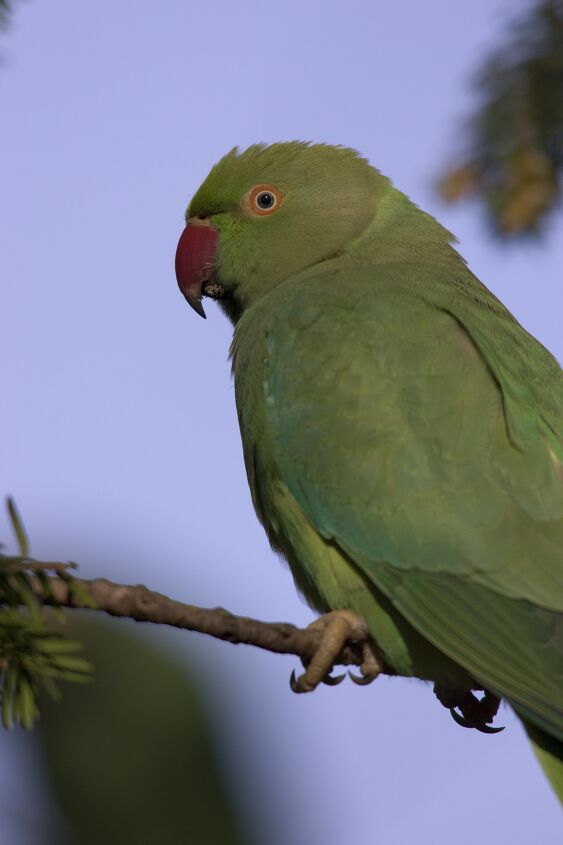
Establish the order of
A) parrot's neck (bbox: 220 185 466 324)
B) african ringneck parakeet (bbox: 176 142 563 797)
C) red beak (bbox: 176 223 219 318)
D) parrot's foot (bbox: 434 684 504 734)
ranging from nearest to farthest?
african ringneck parakeet (bbox: 176 142 563 797) < parrot's foot (bbox: 434 684 504 734) < parrot's neck (bbox: 220 185 466 324) < red beak (bbox: 176 223 219 318)

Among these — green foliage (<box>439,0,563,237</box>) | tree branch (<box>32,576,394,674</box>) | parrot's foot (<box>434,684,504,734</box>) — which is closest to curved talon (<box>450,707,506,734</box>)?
parrot's foot (<box>434,684,504,734</box>)

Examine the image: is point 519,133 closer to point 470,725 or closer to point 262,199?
point 262,199

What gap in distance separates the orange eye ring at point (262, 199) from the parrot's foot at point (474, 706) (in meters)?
1.97

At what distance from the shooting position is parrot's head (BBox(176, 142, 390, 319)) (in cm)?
406

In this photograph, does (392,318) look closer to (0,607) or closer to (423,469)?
(423,469)

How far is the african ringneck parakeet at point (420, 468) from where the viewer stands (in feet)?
9.30

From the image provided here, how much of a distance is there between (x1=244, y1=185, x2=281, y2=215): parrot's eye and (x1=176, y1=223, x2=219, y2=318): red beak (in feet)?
0.59

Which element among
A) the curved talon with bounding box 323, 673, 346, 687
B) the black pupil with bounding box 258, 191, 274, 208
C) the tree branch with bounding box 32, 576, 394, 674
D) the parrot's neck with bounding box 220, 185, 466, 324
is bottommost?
the curved talon with bounding box 323, 673, 346, 687

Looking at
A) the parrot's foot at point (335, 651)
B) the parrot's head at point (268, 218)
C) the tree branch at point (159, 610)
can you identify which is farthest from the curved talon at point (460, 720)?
the parrot's head at point (268, 218)

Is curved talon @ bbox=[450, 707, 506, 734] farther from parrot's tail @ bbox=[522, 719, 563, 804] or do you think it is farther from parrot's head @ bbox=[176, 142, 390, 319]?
parrot's head @ bbox=[176, 142, 390, 319]

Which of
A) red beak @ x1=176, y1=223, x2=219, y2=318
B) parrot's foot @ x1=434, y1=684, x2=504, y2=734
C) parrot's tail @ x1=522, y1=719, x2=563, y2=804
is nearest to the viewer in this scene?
parrot's tail @ x1=522, y1=719, x2=563, y2=804

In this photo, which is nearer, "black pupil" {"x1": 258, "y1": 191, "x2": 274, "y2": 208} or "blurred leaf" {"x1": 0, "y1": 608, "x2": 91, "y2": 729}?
"blurred leaf" {"x1": 0, "y1": 608, "x2": 91, "y2": 729}

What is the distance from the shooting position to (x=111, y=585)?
1838 millimetres

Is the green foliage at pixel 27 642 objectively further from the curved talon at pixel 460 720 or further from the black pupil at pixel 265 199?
the black pupil at pixel 265 199
